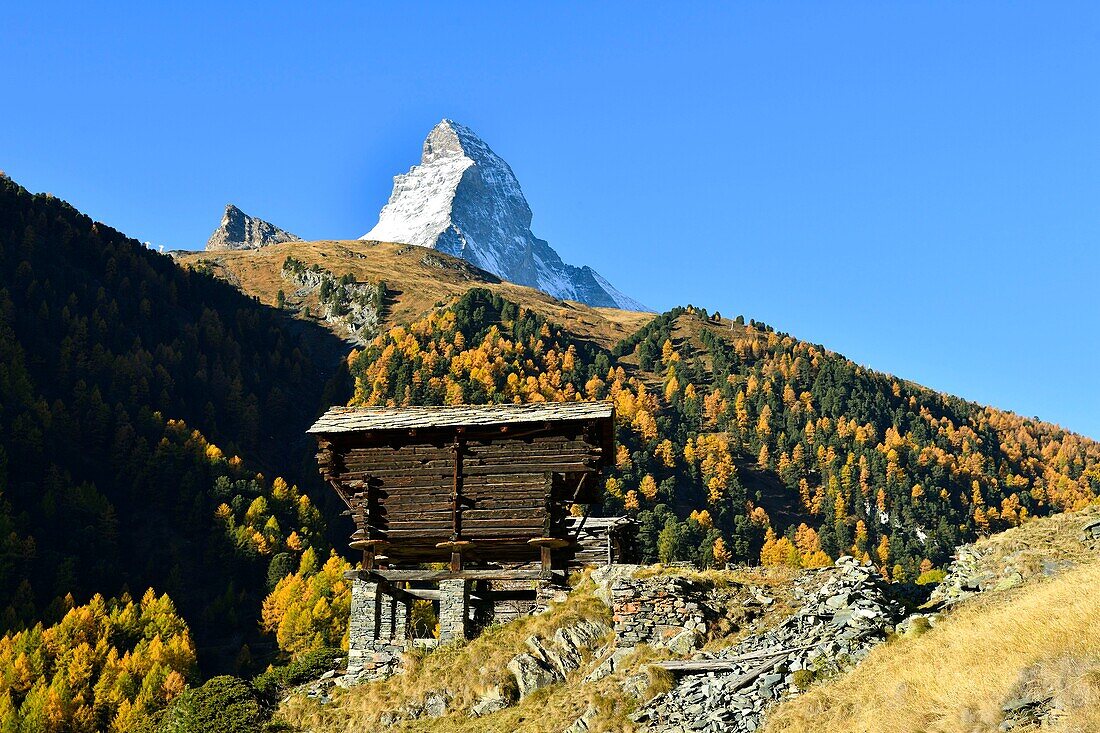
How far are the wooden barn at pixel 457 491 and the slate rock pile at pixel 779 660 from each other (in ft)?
35.4

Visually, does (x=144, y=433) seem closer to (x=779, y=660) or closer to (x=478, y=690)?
(x=478, y=690)

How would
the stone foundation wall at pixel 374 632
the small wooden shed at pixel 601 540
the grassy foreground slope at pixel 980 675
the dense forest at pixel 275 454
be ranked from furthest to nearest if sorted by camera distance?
the dense forest at pixel 275 454, the small wooden shed at pixel 601 540, the stone foundation wall at pixel 374 632, the grassy foreground slope at pixel 980 675

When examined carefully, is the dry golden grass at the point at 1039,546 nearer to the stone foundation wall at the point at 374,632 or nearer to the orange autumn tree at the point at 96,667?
the stone foundation wall at the point at 374,632

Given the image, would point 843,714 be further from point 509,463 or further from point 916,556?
point 916,556

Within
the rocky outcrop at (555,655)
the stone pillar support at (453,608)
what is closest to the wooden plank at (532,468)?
the stone pillar support at (453,608)

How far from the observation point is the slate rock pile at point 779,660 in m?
16.8

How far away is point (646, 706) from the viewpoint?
18.9 meters

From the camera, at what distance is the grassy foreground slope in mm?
12359

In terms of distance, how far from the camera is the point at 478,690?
2414 cm

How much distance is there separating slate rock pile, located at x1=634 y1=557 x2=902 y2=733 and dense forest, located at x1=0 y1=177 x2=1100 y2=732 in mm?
48952

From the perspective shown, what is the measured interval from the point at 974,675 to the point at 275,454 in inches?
5564

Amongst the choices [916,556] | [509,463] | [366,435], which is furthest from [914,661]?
[916,556]

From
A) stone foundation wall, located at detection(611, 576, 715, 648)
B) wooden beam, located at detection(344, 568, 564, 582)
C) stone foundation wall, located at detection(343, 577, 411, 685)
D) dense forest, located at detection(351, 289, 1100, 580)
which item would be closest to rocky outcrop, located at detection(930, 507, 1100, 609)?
stone foundation wall, located at detection(611, 576, 715, 648)

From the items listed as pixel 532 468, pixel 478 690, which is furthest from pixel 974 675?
pixel 532 468
